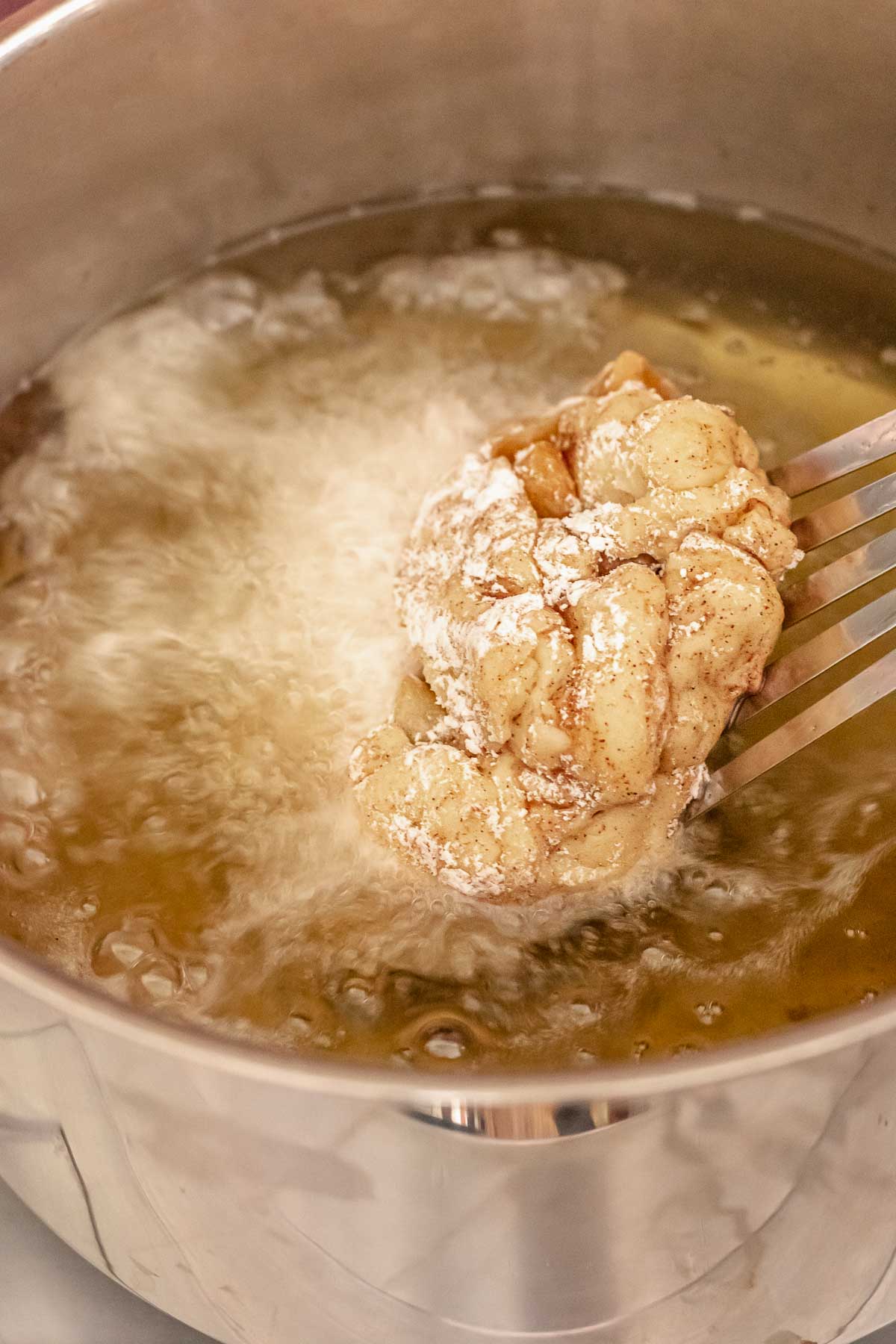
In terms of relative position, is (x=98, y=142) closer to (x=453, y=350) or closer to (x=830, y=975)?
(x=453, y=350)

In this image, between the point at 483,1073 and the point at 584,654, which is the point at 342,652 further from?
the point at 483,1073

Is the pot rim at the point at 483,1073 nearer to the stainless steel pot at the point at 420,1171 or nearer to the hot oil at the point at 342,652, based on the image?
the stainless steel pot at the point at 420,1171

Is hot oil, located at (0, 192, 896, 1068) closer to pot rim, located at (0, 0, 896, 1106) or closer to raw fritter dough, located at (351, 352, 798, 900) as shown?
raw fritter dough, located at (351, 352, 798, 900)

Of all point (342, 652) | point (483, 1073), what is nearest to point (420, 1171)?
point (483, 1073)

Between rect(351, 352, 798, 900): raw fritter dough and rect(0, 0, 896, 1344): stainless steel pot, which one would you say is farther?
rect(351, 352, 798, 900): raw fritter dough

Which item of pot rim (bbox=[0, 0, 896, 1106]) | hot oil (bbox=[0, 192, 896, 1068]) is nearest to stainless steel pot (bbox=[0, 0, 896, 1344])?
pot rim (bbox=[0, 0, 896, 1106])

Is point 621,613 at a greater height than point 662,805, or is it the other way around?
point 621,613

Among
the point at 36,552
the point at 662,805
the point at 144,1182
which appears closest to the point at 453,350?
the point at 36,552
